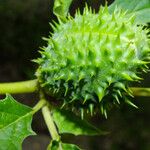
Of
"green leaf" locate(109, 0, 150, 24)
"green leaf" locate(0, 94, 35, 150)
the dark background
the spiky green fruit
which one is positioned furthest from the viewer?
the dark background

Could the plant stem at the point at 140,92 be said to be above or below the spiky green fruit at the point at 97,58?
below

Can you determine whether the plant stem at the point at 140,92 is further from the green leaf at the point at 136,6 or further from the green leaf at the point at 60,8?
the green leaf at the point at 60,8

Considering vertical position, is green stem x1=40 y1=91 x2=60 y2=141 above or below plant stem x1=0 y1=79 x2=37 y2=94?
below

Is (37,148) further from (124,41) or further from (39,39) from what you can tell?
(124,41)

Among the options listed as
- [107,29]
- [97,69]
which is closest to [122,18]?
[107,29]

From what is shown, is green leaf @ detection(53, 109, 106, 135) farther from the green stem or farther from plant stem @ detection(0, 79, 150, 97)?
plant stem @ detection(0, 79, 150, 97)

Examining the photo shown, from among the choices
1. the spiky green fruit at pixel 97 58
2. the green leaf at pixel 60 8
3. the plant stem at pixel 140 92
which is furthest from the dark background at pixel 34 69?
the spiky green fruit at pixel 97 58

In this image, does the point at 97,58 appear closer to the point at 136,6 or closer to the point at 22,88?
the point at 22,88

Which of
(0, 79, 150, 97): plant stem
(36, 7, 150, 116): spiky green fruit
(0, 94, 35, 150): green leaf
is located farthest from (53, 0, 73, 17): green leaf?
(0, 94, 35, 150): green leaf
